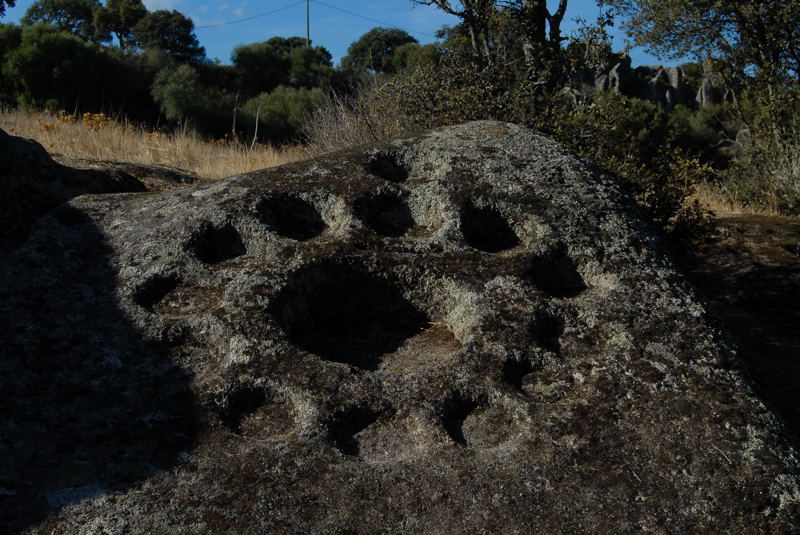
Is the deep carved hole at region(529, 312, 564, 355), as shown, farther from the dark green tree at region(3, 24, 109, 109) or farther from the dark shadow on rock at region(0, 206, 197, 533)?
the dark green tree at region(3, 24, 109, 109)

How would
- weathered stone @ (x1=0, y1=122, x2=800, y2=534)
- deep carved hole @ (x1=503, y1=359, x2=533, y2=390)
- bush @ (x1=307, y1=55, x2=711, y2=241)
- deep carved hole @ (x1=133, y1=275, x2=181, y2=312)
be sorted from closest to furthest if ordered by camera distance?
weathered stone @ (x1=0, y1=122, x2=800, y2=534)
deep carved hole @ (x1=503, y1=359, x2=533, y2=390)
deep carved hole @ (x1=133, y1=275, x2=181, y2=312)
bush @ (x1=307, y1=55, x2=711, y2=241)

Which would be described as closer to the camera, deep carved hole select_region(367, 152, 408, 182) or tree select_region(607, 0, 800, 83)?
deep carved hole select_region(367, 152, 408, 182)

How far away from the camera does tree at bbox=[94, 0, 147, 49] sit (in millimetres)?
46906

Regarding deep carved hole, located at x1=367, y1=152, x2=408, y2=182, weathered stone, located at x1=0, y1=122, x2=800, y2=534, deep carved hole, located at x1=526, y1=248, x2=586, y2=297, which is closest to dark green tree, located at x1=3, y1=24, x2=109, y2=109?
deep carved hole, located at x1=367, y1=152, x2=408, y2=182

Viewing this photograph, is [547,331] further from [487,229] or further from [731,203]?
[731,203]

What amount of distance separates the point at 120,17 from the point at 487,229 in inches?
2022

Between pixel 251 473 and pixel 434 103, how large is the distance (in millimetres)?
5297

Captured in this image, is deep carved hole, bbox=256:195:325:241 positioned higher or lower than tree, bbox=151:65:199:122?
lower

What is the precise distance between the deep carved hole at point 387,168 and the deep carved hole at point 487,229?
54cm

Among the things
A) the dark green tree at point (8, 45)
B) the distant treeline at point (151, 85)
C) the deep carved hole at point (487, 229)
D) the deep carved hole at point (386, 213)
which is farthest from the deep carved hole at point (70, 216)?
the dark green tree at point (8, 45)

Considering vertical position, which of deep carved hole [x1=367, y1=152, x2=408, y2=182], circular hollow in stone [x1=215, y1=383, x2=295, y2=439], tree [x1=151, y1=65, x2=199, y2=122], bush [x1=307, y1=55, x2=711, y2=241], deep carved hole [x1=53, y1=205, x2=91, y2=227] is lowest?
circular hollow in stone [x1=215, y1=383, x2=295, y2=439]

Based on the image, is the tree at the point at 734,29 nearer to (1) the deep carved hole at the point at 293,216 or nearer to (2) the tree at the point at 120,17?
(1) the deep carved hole at the point at 293,216

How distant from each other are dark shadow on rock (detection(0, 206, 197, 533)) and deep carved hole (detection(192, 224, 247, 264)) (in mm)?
400

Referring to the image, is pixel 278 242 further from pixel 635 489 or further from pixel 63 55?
pixel 63 55
